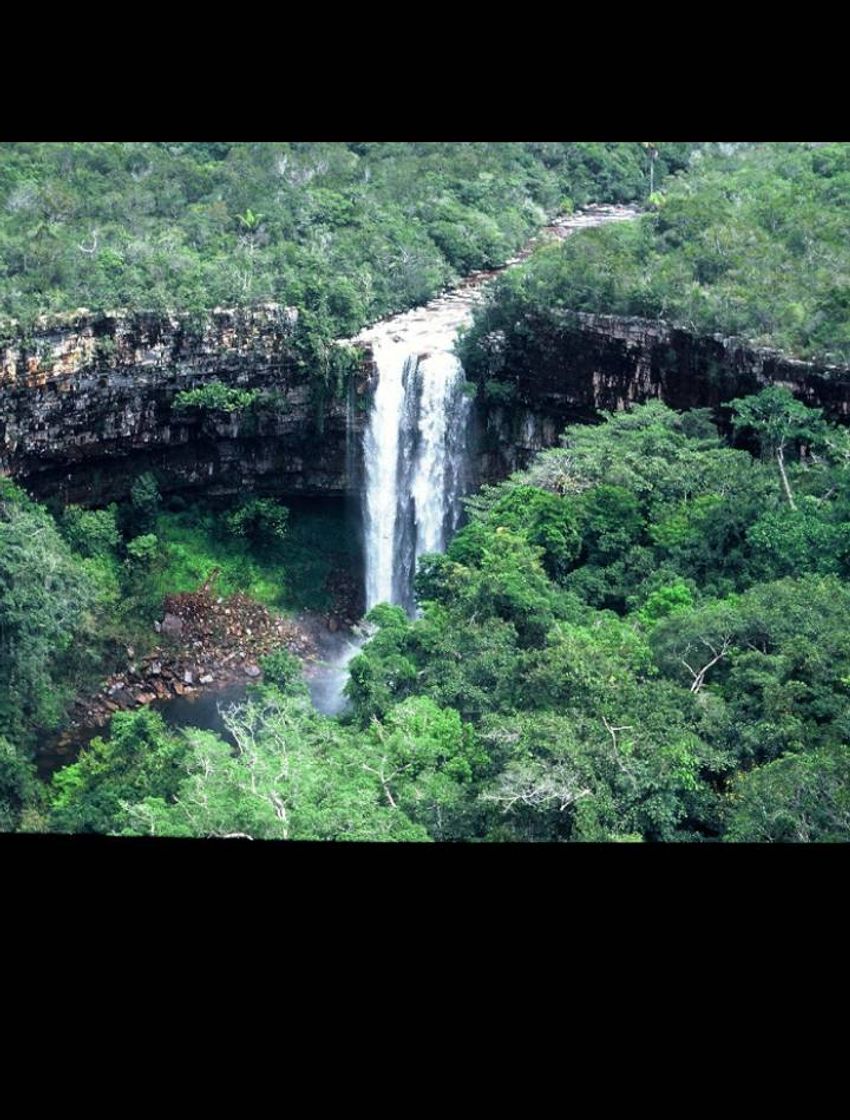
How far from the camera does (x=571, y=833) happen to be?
12.1 meters

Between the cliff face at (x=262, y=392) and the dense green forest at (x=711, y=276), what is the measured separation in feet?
0.72

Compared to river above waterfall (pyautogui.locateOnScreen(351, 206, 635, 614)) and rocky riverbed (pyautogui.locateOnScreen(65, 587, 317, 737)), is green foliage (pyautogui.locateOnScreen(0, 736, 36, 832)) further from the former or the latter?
river above waterfall (pyautogui.locateOnScreen(351, 206, 635, 614))

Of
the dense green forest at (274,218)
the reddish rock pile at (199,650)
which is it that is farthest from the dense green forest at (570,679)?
the dense green forest at (274,218)

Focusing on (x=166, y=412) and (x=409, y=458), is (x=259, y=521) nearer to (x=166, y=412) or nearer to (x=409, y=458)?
(x=166, y=412)

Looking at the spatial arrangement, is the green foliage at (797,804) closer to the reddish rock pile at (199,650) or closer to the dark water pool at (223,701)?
the dark water pool at (223,701)

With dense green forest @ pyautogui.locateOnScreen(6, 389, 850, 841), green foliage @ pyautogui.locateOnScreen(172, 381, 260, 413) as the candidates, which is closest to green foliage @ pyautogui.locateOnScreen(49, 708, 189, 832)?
dense green forest @ pyautogui.locateOnScreen(6, 389, 850, 841)

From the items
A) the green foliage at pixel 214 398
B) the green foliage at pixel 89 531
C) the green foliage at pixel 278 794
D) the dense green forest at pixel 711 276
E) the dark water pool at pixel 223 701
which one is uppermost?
the dense green forest at pixel 711 276

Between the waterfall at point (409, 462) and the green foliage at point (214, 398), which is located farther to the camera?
the waterfall at point (409, 462)

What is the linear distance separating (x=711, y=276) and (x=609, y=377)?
1.69 metres

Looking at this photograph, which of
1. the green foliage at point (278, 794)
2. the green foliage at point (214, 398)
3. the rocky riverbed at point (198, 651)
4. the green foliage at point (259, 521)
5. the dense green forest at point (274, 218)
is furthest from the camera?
the green foliage at point (259, 521)

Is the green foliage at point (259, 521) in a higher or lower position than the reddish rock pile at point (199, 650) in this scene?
higher

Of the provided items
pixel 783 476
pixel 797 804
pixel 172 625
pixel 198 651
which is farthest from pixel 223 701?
pixel 797 804

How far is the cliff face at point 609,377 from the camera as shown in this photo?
19.1 metres
